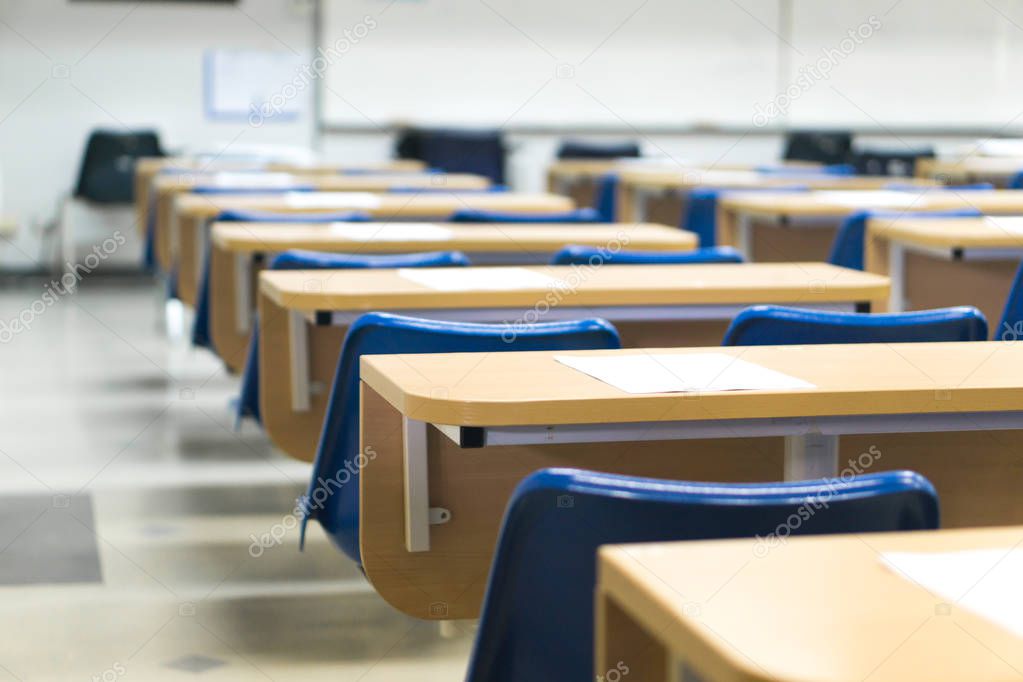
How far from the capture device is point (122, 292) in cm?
927

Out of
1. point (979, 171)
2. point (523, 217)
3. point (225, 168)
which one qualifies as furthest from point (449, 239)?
point (225, 168)

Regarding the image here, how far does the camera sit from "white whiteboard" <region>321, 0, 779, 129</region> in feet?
34.6

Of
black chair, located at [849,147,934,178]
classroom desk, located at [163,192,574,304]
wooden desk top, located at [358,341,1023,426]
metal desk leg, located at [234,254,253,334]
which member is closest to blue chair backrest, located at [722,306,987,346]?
wooden desk top, located at [358,341,1023,426]

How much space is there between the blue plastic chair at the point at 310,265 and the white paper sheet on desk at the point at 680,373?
152 centimetres

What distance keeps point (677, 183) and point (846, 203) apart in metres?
1.93

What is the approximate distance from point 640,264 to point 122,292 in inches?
238

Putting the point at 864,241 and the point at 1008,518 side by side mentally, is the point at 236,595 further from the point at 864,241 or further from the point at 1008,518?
the point at 864,241

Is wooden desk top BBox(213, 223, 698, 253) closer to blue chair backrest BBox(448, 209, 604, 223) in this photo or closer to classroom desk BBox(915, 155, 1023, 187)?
blue chair backrest BBox(448, 209, 604, 223)

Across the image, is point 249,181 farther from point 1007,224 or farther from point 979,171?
point 1007,224

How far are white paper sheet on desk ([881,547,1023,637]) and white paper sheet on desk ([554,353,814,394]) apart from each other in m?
0.77

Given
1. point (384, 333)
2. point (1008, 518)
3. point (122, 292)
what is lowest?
point (122, 292)

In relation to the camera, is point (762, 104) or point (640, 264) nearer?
point (640, 264)

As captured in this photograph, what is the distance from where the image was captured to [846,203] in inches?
217

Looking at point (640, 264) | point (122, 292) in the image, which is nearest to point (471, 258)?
point (640, 264)
